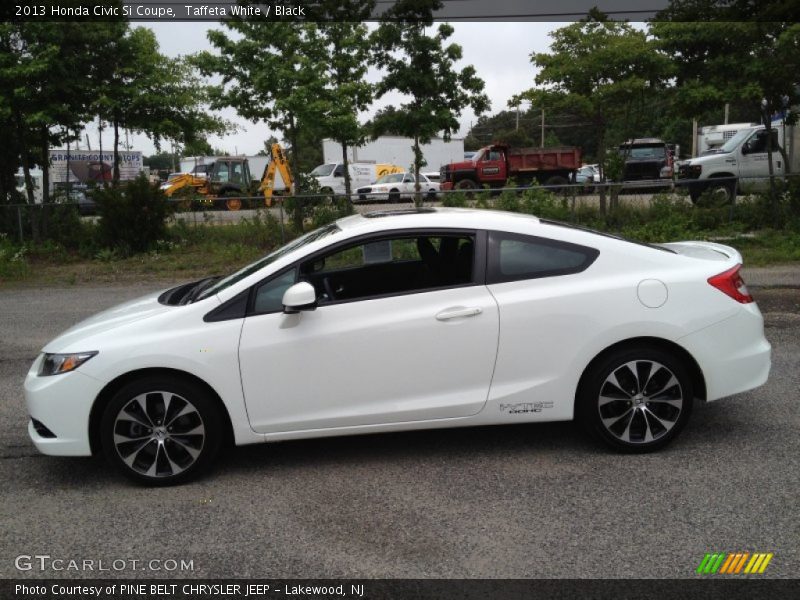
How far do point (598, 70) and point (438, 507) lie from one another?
49.4ft

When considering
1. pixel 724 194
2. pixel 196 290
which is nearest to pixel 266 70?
pixel 724 194

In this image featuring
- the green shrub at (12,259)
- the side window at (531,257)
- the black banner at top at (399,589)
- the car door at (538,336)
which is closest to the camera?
the black banner at top at (399,589)

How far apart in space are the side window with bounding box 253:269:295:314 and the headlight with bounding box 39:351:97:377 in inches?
39.5

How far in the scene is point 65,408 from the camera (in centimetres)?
455

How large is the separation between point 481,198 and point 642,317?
1107cm

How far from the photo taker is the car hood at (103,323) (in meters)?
4.70

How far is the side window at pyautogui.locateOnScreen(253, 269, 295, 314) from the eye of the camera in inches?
185

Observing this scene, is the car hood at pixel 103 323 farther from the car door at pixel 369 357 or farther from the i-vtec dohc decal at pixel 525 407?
the i-vtec dohc decal at pixel 525 407

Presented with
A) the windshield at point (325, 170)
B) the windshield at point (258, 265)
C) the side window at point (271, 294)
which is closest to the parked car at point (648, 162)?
the windshield at point (325, 170)

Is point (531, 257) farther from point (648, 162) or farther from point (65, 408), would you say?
point (648, 162)

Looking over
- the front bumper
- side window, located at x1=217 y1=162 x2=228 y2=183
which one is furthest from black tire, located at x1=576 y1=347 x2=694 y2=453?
side window, located at x1=217 y1=162 x2=228 y2=183

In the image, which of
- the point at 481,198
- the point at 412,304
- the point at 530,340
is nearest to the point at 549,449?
the point at 530,340

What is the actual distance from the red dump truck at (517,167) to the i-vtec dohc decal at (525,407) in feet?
92.4

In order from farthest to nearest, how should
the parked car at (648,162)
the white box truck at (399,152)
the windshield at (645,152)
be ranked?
the white box truck at (399,152)
the windshield at (645,152)
the parked car at (648,162)
